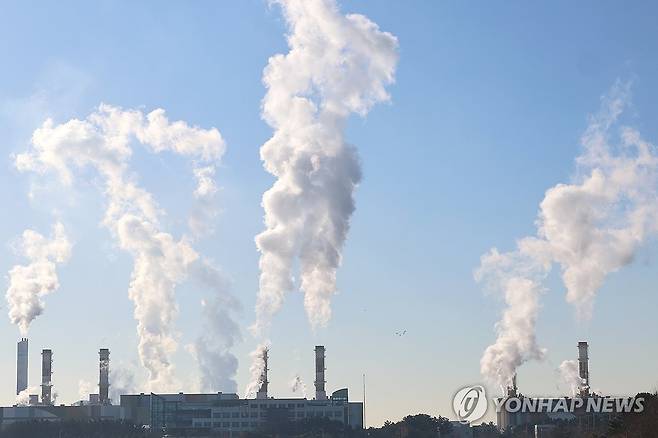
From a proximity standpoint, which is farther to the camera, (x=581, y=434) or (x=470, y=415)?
(x=581, y=434)

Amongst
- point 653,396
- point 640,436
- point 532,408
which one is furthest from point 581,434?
point 640,436

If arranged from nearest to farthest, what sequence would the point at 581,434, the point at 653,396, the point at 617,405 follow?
the point at 653,396
the point at 617,405
the point at 581,434

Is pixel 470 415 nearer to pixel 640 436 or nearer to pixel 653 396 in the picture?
pixel 653 396

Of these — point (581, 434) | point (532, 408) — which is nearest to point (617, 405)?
point (532, 408)

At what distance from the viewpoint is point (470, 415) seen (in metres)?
136

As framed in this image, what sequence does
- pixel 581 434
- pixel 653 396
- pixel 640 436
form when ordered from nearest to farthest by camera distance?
pixel 640 436
pixel 653 396
pixel 581 434

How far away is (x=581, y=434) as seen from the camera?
18338 cm

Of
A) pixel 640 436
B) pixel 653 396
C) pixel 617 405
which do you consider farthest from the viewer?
pixel 617 405

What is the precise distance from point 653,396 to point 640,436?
83.4 ft

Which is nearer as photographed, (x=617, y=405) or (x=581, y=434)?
(x=617, y=405)

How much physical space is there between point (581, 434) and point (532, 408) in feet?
144

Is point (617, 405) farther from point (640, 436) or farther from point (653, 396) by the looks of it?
point (640, 436)

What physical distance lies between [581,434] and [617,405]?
46.9 m

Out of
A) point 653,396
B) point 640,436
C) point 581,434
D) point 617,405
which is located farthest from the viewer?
point 581,434
